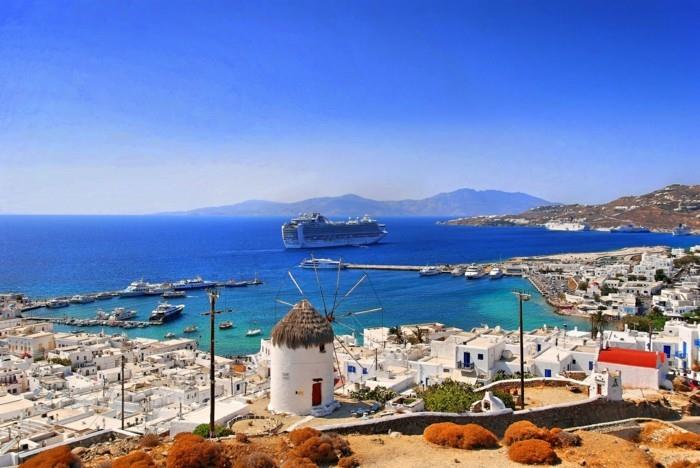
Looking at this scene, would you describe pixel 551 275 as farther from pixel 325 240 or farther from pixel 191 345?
pixel 325 240

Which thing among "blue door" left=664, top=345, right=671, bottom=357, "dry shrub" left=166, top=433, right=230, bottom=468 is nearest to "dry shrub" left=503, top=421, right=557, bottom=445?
"dry shrub" left=166, top=433, right=230, bottom=468

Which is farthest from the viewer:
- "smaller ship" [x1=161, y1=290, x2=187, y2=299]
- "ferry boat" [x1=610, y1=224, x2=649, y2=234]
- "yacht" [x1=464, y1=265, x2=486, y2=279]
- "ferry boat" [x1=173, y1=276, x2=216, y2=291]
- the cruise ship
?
"ferry boat" [x1=610, y1=224, x2=649, y2=234]

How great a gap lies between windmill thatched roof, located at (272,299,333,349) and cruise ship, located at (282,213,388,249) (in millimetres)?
115875

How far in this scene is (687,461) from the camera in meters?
10.2

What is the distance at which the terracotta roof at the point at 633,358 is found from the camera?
674 inches

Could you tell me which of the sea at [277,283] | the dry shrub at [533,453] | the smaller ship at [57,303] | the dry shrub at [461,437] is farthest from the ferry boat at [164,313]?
the dry shrub at [533,453]

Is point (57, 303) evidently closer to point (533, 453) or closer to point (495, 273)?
point (495, 273)

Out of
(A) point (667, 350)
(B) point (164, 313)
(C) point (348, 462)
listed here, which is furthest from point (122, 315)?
(C) point (348, 462)

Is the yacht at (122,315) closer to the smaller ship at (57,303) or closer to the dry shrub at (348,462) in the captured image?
the smaller ship at (57,303)

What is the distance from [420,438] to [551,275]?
72.4m

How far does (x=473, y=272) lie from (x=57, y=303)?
55108 mm

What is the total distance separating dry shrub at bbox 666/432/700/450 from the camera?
11.4 metres

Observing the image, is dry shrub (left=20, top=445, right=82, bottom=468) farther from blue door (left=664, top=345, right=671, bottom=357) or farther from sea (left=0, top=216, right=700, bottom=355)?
blue door (left=664, top=345, right=671, bottom=357)

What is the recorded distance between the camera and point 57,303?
2598 inches
